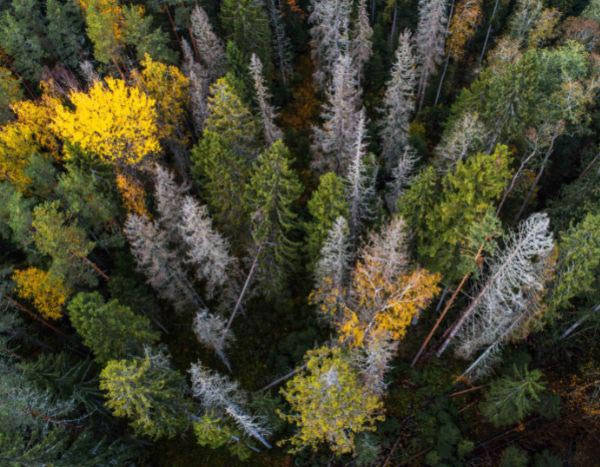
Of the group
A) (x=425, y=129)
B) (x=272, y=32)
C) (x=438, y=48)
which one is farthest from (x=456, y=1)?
(x=272, y=32)

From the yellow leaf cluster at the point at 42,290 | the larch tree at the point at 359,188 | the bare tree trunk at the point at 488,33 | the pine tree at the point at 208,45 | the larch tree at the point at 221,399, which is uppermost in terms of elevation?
the pine tree at the point at 208,45

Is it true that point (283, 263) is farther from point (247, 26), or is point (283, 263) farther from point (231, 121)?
point (247, 26)

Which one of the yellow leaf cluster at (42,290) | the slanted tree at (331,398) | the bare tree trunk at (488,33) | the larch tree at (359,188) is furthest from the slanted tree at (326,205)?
the bare tree trunk at (488,33)

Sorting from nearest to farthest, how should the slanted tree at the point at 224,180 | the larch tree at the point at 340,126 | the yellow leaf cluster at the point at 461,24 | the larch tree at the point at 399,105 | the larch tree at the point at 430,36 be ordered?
the slanted tree at the point at 224,180 < the larch tree at the point at 340,126 < the larch tree at the point at 399,105 < the larch tree at the point at 430,36 < the yellow leaf cluster at the point at 461,24

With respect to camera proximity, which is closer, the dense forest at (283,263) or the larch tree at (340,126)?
the dense forest at (283,263)

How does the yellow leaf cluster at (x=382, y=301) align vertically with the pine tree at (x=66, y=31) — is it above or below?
below

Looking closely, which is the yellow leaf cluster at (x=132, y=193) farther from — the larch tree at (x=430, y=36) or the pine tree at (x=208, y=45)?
the larch tree at (x=430, y=36)

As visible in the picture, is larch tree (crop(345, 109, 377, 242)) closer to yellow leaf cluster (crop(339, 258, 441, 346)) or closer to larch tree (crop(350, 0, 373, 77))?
yellow leaf cluster (crop(339, 258, 441, 346))
